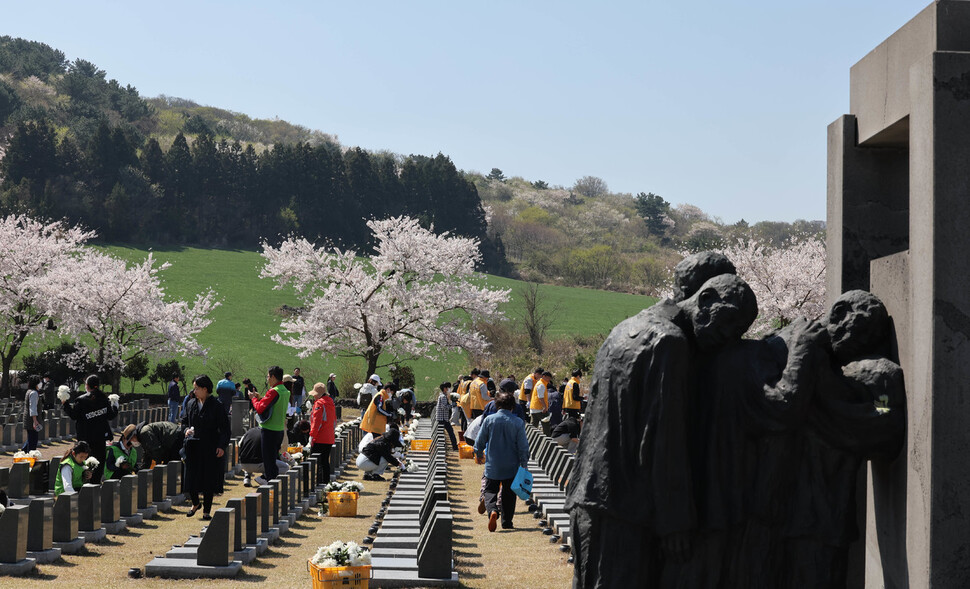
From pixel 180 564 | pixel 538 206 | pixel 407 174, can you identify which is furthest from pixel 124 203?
pixel 180 564

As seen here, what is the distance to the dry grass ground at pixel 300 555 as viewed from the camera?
862cm

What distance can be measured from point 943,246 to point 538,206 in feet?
335

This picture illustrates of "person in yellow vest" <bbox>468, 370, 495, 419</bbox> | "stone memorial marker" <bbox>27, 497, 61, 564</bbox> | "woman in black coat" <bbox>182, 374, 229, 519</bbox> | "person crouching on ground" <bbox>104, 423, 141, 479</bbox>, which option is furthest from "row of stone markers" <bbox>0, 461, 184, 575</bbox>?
"person in yellow vest" <bbox>468, 370, 495, 419</bbox>

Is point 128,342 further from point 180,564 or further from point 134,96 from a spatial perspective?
point 134,96

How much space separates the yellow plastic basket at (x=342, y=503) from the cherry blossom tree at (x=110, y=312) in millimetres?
22327

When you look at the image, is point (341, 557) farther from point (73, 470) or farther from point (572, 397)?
point (572, 397)

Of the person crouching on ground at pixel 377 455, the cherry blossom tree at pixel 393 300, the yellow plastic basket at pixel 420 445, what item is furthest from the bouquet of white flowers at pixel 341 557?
the cherry blossom tree at pixel 393 300

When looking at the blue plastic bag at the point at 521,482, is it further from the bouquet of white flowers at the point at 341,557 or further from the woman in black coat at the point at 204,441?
the bouquet of white flowers at the point at 341,557

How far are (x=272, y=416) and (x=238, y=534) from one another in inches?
135

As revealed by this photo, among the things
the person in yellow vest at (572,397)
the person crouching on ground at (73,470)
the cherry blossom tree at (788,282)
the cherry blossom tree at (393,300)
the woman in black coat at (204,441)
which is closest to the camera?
the person crouching on ground at (73,470)

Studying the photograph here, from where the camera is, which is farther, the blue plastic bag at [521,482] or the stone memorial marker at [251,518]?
the blue plastic bag at [521,482]

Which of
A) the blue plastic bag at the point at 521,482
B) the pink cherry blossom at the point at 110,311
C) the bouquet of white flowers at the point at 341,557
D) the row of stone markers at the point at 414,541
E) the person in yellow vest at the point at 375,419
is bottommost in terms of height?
the row of stone markers at the point at 414,541

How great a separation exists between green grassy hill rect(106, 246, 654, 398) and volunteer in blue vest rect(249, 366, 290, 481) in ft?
77.5

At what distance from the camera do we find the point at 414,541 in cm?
1030
